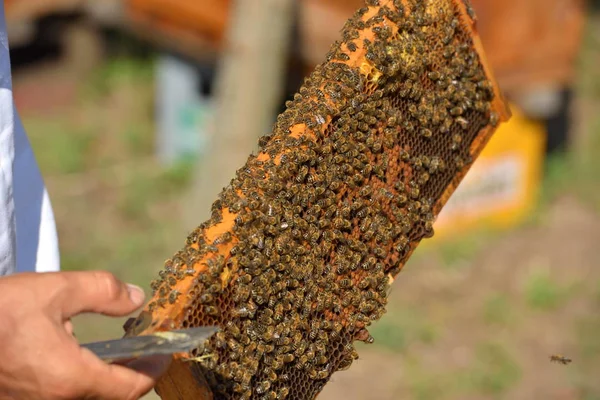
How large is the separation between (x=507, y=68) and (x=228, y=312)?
5.70 meters

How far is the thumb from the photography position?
1850 mm

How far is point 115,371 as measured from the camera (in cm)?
181

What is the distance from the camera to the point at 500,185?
779 cm

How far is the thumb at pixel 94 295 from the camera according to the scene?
6.07ft

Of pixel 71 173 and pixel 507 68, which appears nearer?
pixel 507 68

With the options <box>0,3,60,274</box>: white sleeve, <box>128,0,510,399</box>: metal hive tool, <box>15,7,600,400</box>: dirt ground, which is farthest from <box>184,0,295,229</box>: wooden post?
<box>0,3,60,274</box>: white sleeve

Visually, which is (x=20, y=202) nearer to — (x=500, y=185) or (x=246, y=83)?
(x=246, y=83)

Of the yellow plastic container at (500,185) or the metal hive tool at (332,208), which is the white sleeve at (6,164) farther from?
the yellow plastic container at (500,185)

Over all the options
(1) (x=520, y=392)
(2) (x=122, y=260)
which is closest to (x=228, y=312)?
(1) (x=520, y=392)

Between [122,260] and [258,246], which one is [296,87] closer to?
[122,260]

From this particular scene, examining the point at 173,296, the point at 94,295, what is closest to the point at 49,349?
the point at 94,295

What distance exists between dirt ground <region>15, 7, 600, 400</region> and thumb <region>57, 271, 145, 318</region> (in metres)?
4.26

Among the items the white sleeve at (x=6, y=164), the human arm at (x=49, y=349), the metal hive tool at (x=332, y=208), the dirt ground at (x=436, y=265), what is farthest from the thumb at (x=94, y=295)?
the dirt ground at (x=436, y=265)

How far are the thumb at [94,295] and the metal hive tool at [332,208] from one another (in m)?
0.20
